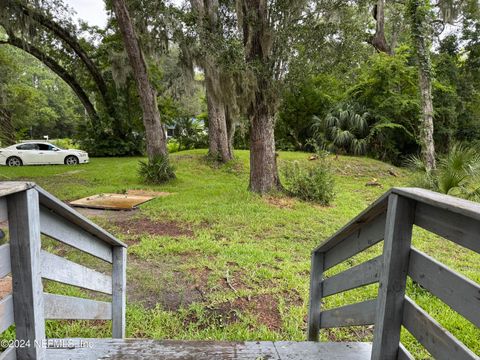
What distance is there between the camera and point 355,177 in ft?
36.3

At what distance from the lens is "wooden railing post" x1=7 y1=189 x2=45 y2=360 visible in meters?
1.08

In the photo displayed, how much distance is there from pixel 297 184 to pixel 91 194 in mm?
4483

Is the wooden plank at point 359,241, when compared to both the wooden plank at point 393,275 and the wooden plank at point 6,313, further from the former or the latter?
the wooden plank at point 6,313

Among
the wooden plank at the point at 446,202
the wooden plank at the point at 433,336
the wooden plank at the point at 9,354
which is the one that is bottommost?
the wooden plank at the point at 9,354

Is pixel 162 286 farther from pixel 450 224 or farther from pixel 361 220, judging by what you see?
pixel 450 224

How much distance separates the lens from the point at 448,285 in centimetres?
99

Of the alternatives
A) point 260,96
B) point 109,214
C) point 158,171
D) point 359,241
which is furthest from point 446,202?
point 158,171

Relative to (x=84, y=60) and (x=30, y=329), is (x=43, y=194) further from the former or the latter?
(x=84, y=60)

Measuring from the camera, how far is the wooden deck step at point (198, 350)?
156 centimetres

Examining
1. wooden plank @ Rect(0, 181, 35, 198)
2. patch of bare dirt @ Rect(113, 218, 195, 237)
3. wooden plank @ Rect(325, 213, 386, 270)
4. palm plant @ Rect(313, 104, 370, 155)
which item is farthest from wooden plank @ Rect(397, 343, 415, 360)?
palm plant @ Rect(313, 104, 370, 155)

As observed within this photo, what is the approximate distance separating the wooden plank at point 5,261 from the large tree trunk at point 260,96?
5.94 m

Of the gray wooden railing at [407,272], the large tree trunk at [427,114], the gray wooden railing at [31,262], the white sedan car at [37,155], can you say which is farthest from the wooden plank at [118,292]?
the white sedan car at [37,155]

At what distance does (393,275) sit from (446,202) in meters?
0.39

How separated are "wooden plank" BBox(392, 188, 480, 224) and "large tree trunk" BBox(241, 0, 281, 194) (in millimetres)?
5741
